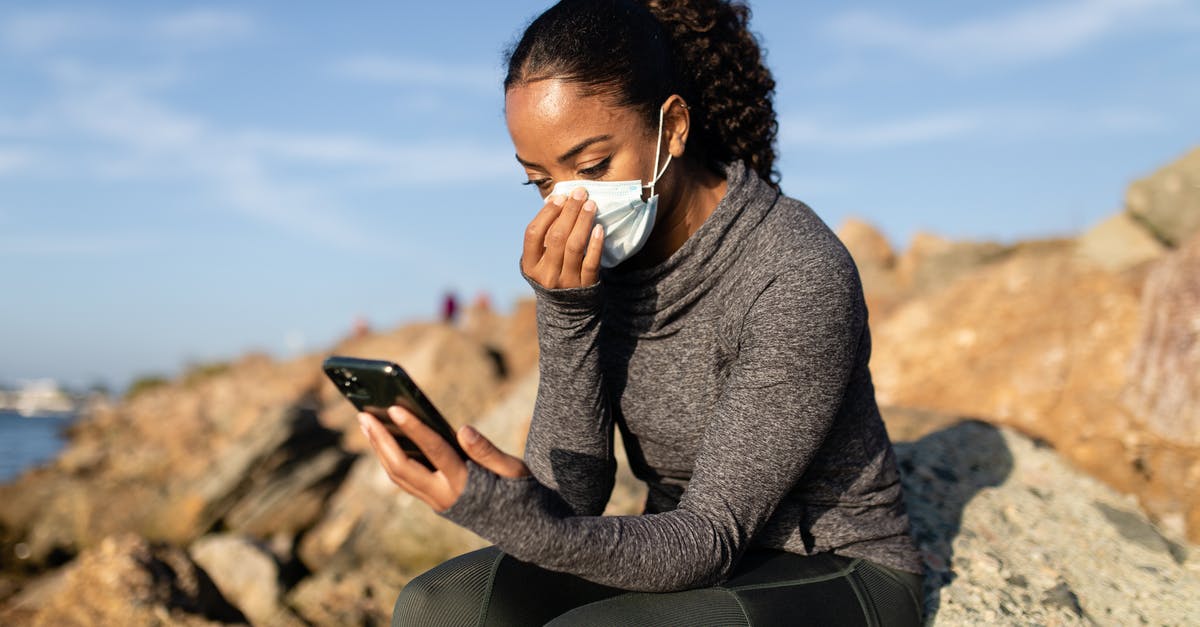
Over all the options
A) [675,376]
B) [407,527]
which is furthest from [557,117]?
[407,527]

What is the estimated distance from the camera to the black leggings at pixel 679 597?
195cm

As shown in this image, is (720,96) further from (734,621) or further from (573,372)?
(734,621)

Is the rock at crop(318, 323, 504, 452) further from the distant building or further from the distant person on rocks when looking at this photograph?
the distant building

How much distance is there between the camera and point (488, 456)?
1.64m

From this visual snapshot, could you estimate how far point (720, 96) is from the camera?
8.25 feet

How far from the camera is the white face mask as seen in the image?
225cm

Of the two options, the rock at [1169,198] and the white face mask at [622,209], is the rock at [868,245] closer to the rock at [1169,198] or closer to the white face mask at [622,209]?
the rock at [1169,198]

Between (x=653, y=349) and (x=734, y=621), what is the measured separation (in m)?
0.73

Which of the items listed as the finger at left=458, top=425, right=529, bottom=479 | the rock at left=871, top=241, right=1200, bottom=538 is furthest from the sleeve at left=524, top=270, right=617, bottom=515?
the rock at left=871, top=241, right=1200, bottom=538

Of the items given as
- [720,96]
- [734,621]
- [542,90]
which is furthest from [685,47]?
[734,621]

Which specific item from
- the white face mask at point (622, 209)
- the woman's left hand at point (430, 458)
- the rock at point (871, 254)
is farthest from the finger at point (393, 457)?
the rock at point (871, 254)

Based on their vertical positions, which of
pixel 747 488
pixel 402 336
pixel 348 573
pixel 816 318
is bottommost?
pixel 402 336

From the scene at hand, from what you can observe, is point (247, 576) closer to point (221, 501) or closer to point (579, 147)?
point (221, 501)

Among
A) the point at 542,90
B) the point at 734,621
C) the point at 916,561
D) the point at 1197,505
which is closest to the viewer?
the point at 734,621
